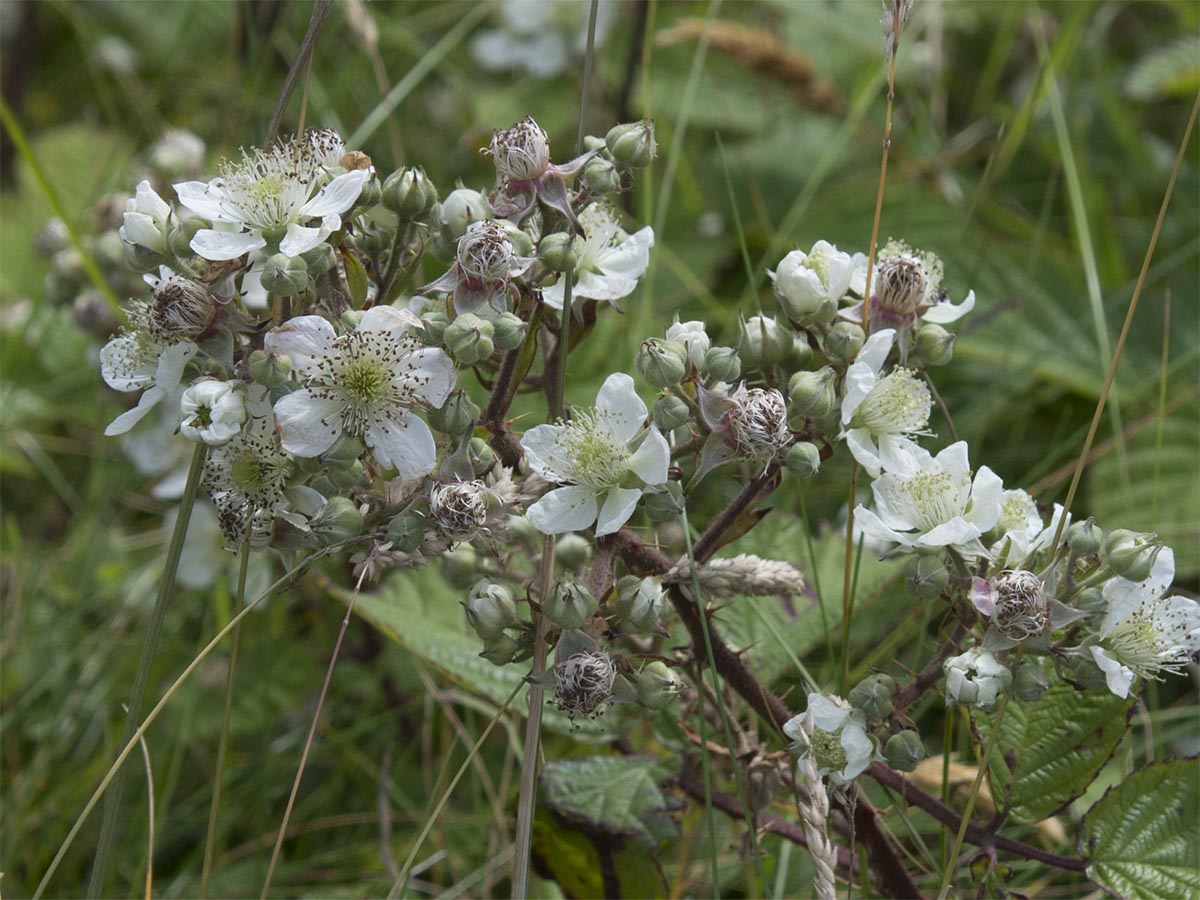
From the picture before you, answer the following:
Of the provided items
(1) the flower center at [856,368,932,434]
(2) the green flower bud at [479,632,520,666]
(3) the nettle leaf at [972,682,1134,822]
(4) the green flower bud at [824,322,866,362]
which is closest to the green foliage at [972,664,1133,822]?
(3) the nettle leaf at [972,682,1134,822]

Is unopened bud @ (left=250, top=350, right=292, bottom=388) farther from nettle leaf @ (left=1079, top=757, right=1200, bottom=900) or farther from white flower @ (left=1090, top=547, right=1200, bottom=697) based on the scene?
nettle leaf @ (left=1079, top=757, right=1200, bottom=900)

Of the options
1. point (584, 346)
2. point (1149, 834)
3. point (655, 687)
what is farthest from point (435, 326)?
point (584, 346)

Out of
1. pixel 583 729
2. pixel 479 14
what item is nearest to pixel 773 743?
pixel 583 729

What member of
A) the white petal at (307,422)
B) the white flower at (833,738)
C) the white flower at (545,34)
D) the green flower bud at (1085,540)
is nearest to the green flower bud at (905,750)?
the white flower at (833,738)

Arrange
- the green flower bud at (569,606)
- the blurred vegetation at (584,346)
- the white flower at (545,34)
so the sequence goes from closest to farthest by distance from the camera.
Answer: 1. the green flower bud at (569,606)
2. the blurred vegetation at (584,346)
3. the white flower at (545,34)

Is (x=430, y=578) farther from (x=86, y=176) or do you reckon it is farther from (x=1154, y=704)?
(x=86, y=176)

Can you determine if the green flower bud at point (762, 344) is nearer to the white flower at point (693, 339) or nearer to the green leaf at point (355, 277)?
the white flower at point (693, 339)
